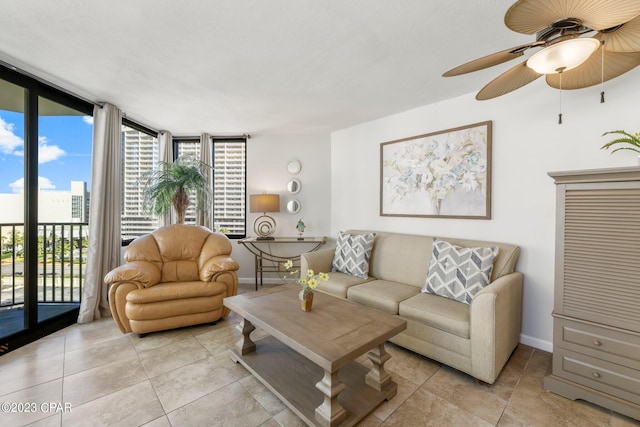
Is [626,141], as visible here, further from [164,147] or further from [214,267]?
[164,147]

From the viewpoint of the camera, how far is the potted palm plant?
145 inches

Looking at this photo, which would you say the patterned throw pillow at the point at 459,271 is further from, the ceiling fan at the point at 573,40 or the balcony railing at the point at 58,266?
the balcony railing at the point at 58,266

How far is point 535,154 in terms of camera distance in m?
2.42

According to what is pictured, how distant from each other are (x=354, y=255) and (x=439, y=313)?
1.24 m

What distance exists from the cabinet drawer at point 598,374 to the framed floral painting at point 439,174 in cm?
131

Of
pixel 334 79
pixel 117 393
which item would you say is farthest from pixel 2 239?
pixel 334 79

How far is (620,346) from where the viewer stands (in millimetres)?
1620

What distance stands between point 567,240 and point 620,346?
66 cm

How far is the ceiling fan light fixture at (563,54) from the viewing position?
1.11 m

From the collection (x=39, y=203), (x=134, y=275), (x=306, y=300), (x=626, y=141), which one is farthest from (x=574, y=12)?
(x=39, y=203)

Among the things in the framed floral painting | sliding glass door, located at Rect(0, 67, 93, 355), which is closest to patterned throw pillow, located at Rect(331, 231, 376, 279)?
the framed floral painting

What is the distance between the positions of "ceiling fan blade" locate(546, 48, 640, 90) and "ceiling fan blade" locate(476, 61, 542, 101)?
0.61 ft

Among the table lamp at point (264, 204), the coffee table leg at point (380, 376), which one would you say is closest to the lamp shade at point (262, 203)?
the table lamp at point (264, 204)

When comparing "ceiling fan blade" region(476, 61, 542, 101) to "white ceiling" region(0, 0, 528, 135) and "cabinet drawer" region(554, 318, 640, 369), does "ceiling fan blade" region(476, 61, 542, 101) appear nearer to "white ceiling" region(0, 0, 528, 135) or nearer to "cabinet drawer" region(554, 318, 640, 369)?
"white ceiling" region(0, 0, 528, 135)
